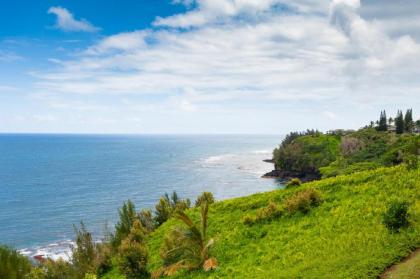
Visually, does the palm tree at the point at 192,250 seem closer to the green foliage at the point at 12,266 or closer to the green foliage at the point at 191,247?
A: the green foliage at the point at 191,247

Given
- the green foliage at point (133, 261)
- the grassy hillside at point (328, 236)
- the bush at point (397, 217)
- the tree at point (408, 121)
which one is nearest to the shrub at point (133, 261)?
the green foliage at point (133, 261)

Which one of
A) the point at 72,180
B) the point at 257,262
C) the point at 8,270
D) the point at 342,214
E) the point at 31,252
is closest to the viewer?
the point at 257,262

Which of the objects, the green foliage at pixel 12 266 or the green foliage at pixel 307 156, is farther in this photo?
the green foliage at pixel 307 156

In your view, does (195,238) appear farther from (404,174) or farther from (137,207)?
(137,207)

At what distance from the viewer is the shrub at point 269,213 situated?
28.1 m

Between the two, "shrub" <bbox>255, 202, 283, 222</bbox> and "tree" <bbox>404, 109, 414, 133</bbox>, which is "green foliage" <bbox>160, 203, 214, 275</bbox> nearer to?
"shrub" <bbox>255, 202, 283, 222</bbox>

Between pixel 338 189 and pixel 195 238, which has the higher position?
pixel 338 189

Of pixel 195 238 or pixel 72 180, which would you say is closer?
pixel 195 238

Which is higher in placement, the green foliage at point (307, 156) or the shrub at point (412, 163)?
the shrub at point (412, 163)

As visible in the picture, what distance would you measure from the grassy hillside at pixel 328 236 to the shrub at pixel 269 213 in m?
0.61

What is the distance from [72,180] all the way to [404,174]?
138 metres

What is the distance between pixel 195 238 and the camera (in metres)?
23.2

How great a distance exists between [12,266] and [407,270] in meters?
44.3

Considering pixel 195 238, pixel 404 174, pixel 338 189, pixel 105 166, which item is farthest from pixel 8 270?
pixel 105 166
